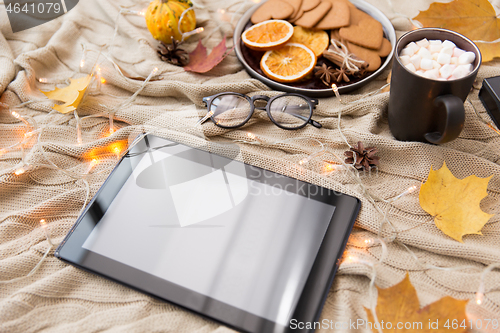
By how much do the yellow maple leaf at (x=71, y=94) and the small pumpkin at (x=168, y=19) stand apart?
0.70ft

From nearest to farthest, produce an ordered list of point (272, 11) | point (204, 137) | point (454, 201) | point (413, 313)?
1. point (413, 313)
2. point (454, 201)
3. point (204, 137)
4. point (272, 11)

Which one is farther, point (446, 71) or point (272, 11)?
point (272, 11)

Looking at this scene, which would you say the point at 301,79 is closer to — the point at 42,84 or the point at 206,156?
the point at 206,156

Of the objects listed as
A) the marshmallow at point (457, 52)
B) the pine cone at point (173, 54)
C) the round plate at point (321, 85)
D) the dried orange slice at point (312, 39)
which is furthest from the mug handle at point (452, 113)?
the pine cone at point (173, 54)

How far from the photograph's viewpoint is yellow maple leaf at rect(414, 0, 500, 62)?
0.86 metres

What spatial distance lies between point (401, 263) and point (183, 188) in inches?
17.3

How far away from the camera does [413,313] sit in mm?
581

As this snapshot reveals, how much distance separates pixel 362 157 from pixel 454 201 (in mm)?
190

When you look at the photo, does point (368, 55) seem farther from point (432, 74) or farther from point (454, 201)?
point (454, 201)

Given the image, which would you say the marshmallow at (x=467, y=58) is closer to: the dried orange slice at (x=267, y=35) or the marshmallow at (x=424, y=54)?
the marshmallow at (x=424, y=54)

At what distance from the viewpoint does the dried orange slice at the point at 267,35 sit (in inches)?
34.4

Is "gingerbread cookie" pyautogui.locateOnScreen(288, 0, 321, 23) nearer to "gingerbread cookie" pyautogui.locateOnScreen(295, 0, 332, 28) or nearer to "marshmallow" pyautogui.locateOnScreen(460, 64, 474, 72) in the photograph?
"gingerbread cookie" pyautogui.locateOnScreen(295, 0, 332, 28)

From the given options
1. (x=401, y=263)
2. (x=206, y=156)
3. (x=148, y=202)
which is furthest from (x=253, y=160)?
(x=401, y=263)

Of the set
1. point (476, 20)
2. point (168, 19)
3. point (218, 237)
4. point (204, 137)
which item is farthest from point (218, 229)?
point (476, 20)
